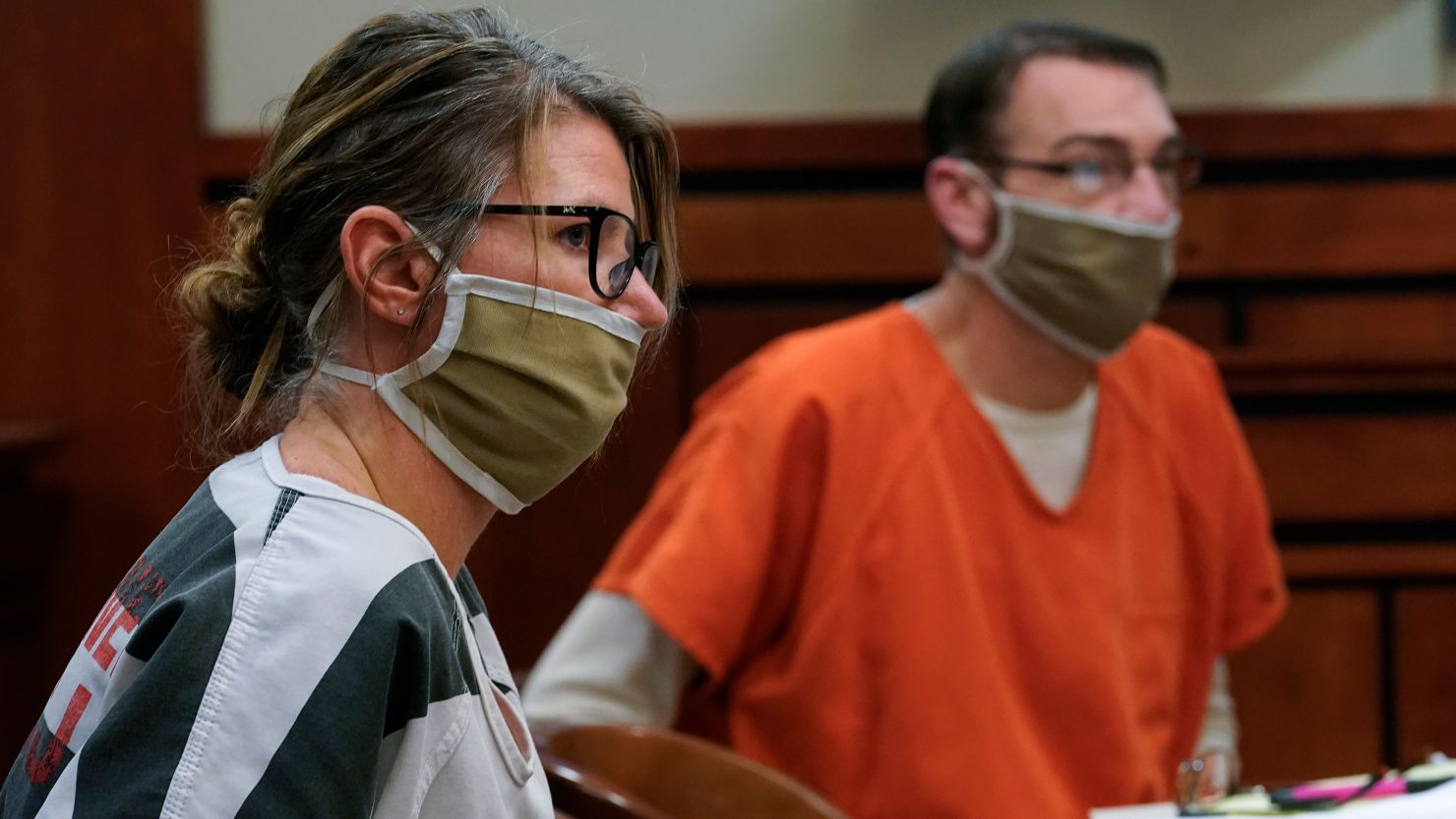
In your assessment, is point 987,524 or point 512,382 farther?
point 987,524

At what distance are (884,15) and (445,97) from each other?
1897mm

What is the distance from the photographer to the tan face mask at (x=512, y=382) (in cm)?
91

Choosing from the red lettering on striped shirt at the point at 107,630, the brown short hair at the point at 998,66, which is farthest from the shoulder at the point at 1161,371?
the red lettering on striped shirt at the point at 107,630

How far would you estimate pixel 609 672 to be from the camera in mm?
1696

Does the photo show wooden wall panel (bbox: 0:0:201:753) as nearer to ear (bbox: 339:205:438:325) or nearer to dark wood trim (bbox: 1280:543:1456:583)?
ear (bbox: 339:205:438:325)

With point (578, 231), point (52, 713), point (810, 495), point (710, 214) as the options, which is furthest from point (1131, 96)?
point (52, 713)

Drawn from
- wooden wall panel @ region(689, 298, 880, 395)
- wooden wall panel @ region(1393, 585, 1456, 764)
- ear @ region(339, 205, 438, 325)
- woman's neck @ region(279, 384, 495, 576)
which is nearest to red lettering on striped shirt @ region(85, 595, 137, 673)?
woman's neck @ region(279, 384, 495, 576)

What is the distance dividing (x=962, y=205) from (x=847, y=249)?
0.70m

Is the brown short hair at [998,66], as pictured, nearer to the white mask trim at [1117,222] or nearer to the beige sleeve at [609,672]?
the white mask trim at [1117,222]

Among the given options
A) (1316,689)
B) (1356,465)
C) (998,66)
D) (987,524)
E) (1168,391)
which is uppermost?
(998,66)

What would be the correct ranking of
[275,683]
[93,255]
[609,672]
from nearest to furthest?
[275,683]
[609,672]
[93,255]

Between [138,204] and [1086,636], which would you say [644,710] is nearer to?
[1086,636]

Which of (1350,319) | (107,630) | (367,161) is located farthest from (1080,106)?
(107,630)

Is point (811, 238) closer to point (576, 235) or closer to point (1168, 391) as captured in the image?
point (1168, 391)
